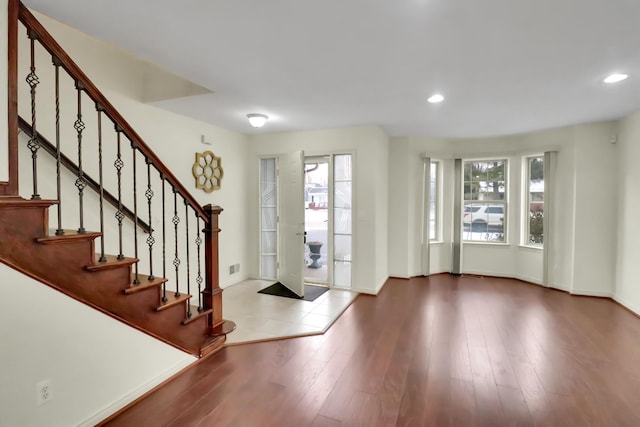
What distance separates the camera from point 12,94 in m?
1.52

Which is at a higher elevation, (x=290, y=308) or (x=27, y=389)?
(x=27, y=389)

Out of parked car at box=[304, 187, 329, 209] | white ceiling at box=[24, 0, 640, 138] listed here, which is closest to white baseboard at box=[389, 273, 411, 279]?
parked car at box=[304, 187, 329, 209]

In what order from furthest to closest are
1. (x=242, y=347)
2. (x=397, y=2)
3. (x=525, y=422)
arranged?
(x=242, y=347), (x=525, y=422), (x=397, y=2)

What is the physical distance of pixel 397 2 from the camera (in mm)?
1658

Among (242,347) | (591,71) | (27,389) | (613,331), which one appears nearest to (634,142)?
(591,71)

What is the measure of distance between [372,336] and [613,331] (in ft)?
8.40

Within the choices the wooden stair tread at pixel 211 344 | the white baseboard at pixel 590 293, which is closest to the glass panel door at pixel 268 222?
the wooden stair tread at pixel 211 344

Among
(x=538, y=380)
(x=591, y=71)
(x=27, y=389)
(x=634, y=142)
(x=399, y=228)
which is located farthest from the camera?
(x=399, y=228)

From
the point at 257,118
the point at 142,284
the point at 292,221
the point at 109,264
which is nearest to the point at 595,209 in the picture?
the point at 292,221

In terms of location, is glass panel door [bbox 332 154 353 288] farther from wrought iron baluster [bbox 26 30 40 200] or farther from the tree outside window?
wrought iron baluster [bbox 26 30 40 200]

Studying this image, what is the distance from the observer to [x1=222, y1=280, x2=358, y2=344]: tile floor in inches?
123

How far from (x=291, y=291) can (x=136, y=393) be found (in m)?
2.56

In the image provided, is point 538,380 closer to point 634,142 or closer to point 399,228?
point 399,228

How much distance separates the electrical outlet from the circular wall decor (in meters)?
2.87
